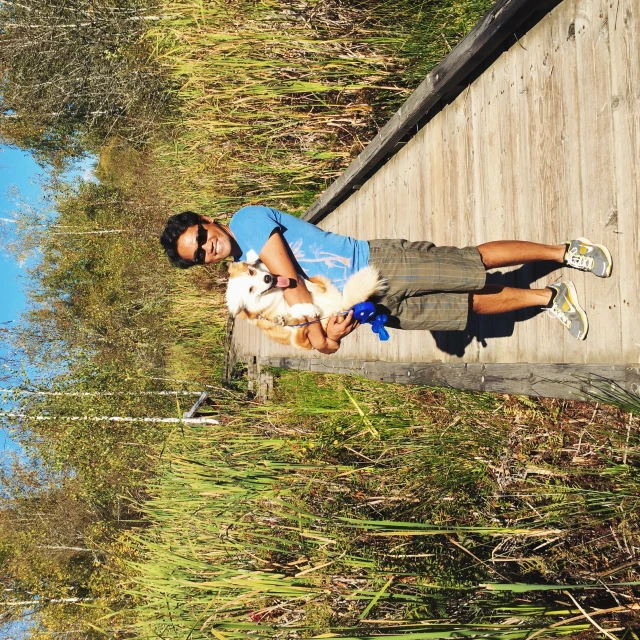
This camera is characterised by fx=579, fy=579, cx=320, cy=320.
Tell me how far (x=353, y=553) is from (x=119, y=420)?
22.8ft

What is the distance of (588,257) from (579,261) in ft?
0.20

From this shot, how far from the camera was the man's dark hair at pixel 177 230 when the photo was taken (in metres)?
3.18

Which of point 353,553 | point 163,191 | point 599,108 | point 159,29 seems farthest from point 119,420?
point 599,108

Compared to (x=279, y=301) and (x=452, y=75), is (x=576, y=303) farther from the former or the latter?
(x=452, y=75)

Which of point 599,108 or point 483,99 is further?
point 483,99

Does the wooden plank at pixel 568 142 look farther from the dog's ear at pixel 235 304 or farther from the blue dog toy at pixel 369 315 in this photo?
the dog's ear at pixel 235 304

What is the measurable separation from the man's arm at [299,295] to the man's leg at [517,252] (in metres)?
0.89

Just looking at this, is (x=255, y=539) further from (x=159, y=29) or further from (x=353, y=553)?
(x=159, y=29)

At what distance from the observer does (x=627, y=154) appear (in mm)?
2793

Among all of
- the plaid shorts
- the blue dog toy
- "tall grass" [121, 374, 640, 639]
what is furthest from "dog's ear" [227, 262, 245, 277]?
"tall grass" [121, 374, 640, 639]

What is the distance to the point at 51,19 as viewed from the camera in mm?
12625

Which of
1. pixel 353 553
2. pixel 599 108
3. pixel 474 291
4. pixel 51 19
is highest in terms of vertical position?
pixel 51 19

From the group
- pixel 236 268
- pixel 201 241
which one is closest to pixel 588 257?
pixel 236 268

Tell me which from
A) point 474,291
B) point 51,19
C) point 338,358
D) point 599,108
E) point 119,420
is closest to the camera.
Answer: point 599,108
